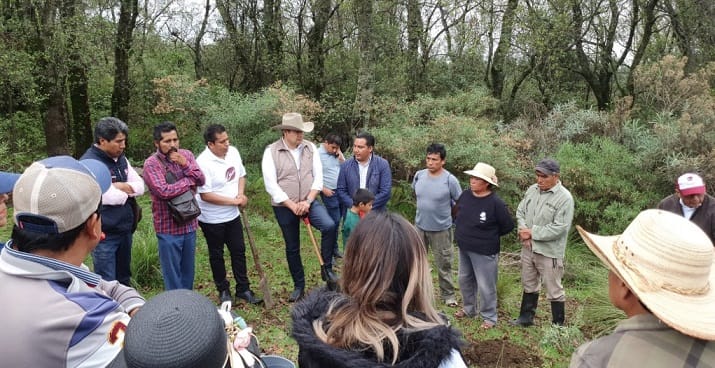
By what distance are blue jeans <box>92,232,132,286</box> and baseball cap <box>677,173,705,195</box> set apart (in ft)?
18.0

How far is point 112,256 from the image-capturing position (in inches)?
159

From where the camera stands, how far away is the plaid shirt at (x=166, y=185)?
4062mm

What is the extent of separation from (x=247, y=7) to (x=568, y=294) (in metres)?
13.2

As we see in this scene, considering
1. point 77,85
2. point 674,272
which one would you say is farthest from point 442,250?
point 77,85

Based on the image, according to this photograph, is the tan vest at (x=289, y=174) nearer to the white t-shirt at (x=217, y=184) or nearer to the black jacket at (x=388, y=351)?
the white t-shirt at (x=217, y=184)

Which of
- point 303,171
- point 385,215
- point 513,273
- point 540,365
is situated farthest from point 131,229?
point 513,273

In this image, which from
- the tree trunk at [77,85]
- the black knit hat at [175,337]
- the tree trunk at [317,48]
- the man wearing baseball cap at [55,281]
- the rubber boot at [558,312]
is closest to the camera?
the black knit hat at [175,337]

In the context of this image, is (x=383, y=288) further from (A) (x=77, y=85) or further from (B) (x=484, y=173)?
(A) (x=77, y=85)

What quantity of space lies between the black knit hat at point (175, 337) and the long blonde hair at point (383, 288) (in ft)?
1.61

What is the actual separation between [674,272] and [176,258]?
154 inches

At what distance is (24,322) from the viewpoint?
56.0 inches

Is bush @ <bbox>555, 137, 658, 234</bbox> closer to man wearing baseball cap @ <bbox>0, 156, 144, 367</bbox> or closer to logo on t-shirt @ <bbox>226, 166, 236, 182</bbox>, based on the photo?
Answer: logo on t-shirt @ <bbox>226, 166, 236, 182</bbox>

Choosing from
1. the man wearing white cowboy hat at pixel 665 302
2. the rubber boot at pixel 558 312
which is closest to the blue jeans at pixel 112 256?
the man wearing white cowboy hat at pixel 665 302

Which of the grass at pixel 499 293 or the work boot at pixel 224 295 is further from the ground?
the work boot at pixel 224 295
